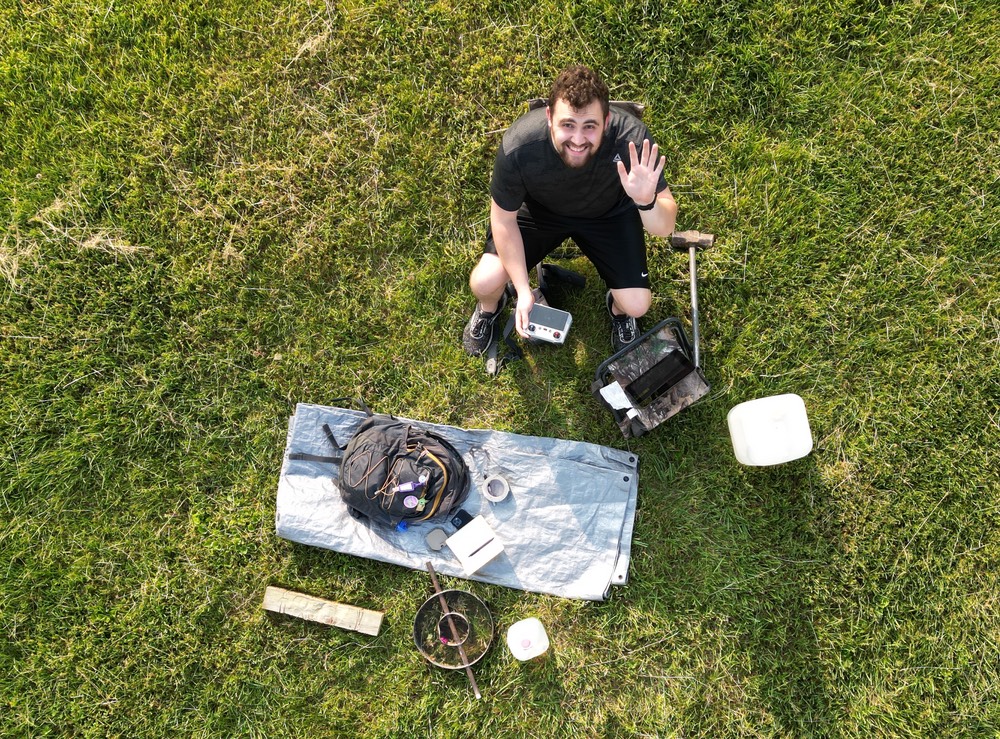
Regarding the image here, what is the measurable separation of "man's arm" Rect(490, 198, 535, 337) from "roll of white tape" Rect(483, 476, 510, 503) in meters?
1.23

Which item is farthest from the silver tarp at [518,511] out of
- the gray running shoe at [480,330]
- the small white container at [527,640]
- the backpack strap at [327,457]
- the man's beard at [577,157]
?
the man's beard at [577,157]

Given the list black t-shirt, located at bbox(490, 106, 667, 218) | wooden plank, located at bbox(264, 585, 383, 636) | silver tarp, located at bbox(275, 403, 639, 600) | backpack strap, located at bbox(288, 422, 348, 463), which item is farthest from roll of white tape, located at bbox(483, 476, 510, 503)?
black t-shirt, located at bbox(490, 106, 667, 218)

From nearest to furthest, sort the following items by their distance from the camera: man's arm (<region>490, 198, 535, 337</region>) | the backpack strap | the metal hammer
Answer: man's arm (<region>490, 198, 535, 337</region>) < the metal hammer < the backpack strap

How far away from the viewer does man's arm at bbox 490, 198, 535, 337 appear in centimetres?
396

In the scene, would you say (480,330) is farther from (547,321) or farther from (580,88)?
(580,88)

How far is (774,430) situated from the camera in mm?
4297

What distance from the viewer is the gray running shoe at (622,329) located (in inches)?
176

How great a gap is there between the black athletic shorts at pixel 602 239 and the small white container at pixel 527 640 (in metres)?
2.47

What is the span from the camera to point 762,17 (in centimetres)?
462

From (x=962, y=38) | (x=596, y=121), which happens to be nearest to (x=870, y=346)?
(x=962, y=38)

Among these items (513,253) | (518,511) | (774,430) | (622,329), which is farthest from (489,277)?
(774,430)

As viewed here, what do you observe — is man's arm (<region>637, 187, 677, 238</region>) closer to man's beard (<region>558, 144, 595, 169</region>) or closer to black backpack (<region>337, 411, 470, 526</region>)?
man's beard (<region>558, 144, 595, 169</region>)

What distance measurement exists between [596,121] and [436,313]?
78.7 inches

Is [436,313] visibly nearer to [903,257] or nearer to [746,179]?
[746,179]
